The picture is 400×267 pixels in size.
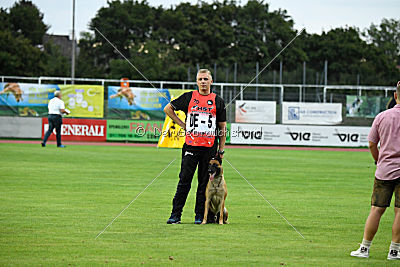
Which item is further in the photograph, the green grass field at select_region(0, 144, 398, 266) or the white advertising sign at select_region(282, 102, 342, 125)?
the white advertising sign at select_region(282, 102, 342, 125)

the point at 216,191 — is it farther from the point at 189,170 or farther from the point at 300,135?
the point at 300,135

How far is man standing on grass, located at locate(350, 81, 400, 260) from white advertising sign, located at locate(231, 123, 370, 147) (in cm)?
2711

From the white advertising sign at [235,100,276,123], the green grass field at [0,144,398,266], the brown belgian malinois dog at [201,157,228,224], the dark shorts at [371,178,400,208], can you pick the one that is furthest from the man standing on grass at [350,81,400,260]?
the white advertising sign at [235,100,276,123]

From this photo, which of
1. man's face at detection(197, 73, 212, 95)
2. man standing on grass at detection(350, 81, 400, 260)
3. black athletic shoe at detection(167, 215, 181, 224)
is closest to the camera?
man standing on grass at detection(350, 81, 400, 260)

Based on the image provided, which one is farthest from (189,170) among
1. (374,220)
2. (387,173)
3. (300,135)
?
(300,135)

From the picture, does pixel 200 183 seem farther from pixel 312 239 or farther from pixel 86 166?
pixel 86 166

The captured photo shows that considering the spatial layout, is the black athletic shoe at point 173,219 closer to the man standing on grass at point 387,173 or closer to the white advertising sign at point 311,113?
the man standing on grass at point 387,173

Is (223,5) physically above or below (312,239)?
above

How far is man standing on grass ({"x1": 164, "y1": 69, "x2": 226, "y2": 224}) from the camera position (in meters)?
9.28

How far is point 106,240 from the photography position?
8055 mm

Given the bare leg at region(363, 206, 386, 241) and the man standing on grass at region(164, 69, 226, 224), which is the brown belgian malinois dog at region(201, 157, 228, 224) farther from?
the bare leg at region(363, 206, 386, 241)

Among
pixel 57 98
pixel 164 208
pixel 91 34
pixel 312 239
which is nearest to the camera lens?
pixel 312 239

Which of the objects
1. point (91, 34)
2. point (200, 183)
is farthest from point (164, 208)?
point (91, 34)

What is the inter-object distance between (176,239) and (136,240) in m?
0.49
